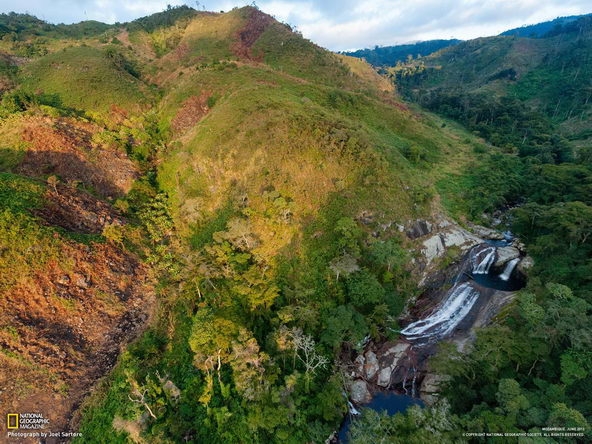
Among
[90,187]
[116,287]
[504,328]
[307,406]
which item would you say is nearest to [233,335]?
[307,406]

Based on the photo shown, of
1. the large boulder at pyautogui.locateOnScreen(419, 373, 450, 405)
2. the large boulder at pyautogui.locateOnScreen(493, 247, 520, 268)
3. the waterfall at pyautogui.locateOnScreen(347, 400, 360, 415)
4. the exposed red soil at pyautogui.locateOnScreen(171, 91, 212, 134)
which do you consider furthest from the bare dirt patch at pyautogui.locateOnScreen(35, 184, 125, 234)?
the large boulder at pyautogui.locateOnScreen(493, 247, 520, 268)

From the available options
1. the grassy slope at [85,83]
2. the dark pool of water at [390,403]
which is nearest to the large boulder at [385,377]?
the dark pool of water at [390,403]

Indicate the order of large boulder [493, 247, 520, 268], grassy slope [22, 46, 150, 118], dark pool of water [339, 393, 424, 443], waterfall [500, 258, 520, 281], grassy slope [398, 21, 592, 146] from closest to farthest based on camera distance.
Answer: dark pool of water [339, 393, 424, 443], waterfall [500, 258, 520, 281], large boulder [493, 247, 520, 268], grassy slope [22, 46, 150, 118], grassy slope [398, 21, 592, 146]

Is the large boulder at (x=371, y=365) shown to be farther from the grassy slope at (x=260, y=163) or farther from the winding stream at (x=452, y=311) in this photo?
the grassy slope at (x=260, y=163)

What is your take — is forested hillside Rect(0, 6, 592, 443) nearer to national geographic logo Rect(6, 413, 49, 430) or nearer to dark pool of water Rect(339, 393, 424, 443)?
national geographic logo Rect(6, 413, 49, 430)

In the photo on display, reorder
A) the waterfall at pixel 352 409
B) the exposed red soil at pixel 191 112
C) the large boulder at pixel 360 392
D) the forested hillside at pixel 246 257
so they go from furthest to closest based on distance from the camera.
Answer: the exposed red soil at pixel 191 112 < the large boulder at pixel 360 392 < the waterfall at pixel 352 409 < the forested hillside at pixel 246 257

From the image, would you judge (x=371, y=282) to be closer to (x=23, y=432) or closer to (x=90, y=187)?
(x=23, y=432)

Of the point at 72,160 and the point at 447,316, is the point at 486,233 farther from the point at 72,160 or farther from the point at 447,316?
the point at 72,160
